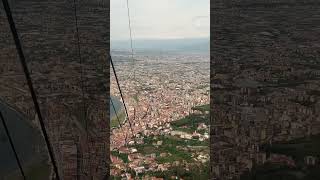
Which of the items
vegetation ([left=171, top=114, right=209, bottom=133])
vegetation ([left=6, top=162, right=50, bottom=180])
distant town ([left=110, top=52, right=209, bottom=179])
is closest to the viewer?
vegetation ([left=6, top=162, right=50, bottom=180])

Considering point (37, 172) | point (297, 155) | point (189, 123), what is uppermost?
point (297, 155)

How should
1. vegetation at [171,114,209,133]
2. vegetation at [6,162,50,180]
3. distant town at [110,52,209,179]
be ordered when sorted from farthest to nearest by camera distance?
vegetation at [171,114,209,133]
distant town at [110,52,209,179]
vegetation at [6,162,50,180]

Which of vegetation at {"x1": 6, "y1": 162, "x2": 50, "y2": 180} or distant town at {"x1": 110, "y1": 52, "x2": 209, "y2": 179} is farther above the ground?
vegetation at {"x1": 6, "y1": 162, "x2": 50, "y2": 180}

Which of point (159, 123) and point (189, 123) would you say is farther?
point (189, 123)

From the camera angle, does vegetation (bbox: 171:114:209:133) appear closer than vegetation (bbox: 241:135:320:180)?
No

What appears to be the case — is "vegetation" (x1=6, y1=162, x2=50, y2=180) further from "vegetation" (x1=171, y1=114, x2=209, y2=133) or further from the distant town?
"vegetation" (x1=171, y1=114, x2=209, y2=133)

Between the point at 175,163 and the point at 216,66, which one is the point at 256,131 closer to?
the point at 216,66

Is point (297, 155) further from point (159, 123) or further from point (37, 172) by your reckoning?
point (159, 123)

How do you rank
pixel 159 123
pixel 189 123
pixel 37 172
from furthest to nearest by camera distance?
1. pixel 189 123
2. pixel 159 123
3. pixel 37 172

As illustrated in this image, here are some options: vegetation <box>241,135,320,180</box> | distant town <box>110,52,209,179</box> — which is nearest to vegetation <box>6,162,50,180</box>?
vegetation <box>241,135,320,180</box>

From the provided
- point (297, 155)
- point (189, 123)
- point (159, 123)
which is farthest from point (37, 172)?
point (189, 123)

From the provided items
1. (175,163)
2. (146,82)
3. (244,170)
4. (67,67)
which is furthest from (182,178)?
(146,82)
